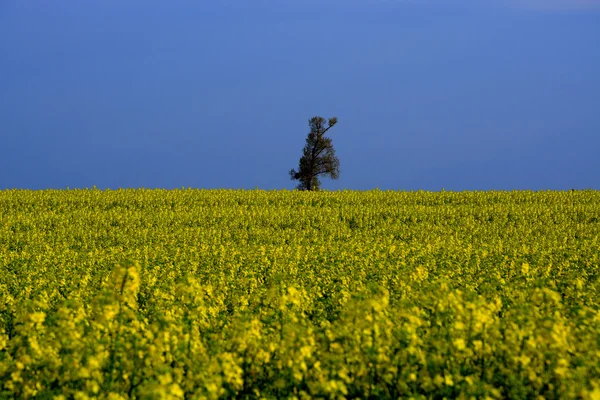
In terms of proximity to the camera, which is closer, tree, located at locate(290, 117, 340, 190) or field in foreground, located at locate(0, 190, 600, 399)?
field in foreground, located at locate(0, 190, 600, 399)

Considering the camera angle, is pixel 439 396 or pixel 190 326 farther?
pixel 190 326

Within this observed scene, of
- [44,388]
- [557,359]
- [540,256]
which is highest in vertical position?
[540,256]

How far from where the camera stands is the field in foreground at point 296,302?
25.8ft

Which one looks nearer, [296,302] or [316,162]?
[296,302]

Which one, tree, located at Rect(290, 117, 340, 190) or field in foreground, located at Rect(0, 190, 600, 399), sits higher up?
tree, located at Rect(290, 117, 340, 190)

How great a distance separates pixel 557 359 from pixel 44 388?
6.63 m

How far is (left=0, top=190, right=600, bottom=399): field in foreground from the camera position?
310 inches

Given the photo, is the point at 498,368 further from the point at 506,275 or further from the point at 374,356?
the point at 506,275

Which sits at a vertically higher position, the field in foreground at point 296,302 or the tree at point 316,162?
the tree at point 316,162

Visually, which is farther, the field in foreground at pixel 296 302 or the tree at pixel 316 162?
the tree at pixel 316 162

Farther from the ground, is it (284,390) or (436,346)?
(436,346)

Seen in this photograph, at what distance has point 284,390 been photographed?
8.09m

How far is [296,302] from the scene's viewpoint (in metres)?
9.25

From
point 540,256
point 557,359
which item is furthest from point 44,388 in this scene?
point 540,256
